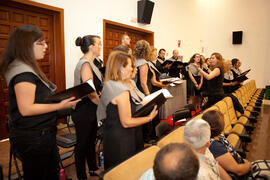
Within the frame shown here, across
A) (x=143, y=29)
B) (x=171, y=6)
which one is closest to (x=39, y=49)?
(x=143, y=29)

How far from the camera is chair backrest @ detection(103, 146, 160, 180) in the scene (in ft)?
3.59

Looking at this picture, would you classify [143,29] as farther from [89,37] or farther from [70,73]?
[89,37]

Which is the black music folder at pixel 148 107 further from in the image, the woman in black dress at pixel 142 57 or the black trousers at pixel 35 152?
the woman in black dress at pixel 142 57

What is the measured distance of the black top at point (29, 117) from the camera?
1202 millimetres

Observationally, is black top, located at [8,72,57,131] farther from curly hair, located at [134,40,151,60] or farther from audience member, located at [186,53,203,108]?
audience member, located at [186,53,203,108]

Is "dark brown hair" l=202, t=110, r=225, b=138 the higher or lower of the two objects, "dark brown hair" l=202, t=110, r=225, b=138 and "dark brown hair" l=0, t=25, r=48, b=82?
the lower

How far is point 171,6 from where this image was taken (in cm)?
728

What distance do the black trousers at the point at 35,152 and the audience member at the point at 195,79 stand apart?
4.31m

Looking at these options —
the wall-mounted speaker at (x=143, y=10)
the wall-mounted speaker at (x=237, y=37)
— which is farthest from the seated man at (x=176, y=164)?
the wall-mounted speaker at (x=237, y=37)

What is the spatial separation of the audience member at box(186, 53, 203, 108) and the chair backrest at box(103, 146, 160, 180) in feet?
13.6

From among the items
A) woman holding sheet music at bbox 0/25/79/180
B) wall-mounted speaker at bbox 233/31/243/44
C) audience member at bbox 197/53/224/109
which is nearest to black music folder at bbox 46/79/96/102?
woman holding sheet music at bbox 0/25/79/180

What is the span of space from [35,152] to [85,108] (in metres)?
0.71

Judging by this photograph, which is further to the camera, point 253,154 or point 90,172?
point 253,154

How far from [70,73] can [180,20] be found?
18.9ft
